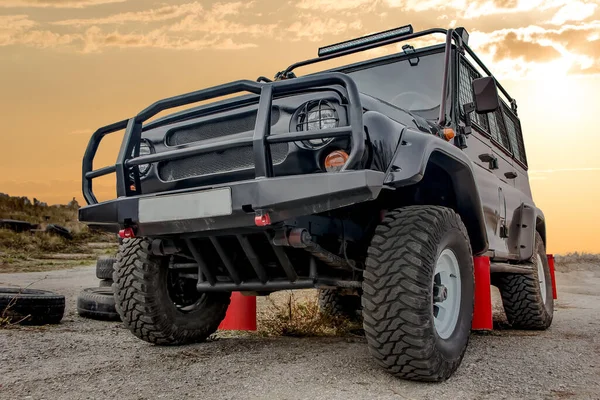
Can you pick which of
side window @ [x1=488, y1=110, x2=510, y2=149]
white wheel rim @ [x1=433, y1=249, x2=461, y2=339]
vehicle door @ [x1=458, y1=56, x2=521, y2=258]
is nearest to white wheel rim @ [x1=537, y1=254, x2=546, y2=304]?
vehicle door @ [x1=458, y1=56, x2=521, y2=258]

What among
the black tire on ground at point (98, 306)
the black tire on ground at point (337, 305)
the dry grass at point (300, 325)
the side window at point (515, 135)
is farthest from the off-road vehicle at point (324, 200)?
the black tire on ground at point (337, 305)

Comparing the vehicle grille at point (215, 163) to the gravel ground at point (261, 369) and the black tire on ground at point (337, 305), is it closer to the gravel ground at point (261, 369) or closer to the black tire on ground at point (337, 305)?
the gravel ground at point (261, 369)

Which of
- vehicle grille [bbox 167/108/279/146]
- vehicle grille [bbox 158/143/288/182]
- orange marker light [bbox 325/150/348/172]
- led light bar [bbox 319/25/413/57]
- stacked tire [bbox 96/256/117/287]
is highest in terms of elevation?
led light bar [bbox 319/25/413/57]

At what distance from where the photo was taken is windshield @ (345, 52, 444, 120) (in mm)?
4715

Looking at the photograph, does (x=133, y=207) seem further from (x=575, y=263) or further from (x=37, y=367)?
(x=575, y=263)

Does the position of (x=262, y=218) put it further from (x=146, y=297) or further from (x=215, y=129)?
(x=146, y=297)

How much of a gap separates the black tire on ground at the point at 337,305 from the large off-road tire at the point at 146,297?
2552 mm

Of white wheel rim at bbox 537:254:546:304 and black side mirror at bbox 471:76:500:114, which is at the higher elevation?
black side mirror at bbox 471:76:500:114

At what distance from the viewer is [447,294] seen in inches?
154

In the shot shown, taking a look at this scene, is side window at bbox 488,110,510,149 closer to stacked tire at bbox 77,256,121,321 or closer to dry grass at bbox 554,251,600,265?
stacked tire at bbox 77,256,121,321

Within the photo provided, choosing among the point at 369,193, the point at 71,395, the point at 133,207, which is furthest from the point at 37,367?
the point at 369,193

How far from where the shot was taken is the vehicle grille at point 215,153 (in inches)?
145

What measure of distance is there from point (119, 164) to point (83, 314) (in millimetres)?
3152

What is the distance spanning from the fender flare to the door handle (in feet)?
3.16
